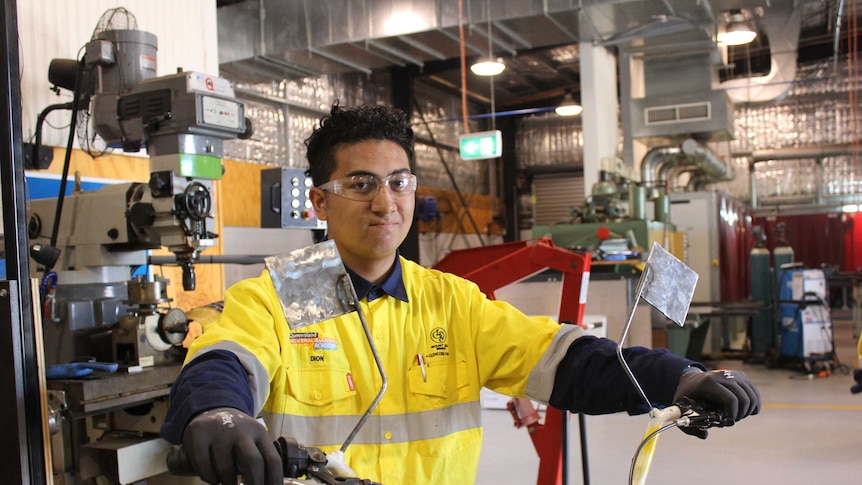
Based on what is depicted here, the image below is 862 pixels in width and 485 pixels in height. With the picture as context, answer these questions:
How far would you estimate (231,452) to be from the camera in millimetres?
972

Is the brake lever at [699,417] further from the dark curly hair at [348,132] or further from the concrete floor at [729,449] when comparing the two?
the concrete floor at [729,449]

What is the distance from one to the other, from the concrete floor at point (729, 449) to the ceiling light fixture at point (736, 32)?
352cm

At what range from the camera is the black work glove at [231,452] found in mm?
947

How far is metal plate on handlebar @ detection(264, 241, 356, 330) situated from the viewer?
111 cm

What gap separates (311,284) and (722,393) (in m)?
0.69

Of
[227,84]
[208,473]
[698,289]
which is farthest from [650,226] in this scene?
[208,473]

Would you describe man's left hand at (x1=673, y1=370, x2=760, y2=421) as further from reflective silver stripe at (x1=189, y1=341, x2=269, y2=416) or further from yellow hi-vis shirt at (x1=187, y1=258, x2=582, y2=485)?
reflective silver stripe at (x1=189, y1=341, x2=269, y2=416)

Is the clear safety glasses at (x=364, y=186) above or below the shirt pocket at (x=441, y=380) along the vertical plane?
above

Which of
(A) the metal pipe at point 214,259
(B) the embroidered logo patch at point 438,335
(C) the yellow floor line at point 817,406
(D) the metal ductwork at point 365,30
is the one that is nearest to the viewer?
(B) the embroidered logo patch at point 438,335

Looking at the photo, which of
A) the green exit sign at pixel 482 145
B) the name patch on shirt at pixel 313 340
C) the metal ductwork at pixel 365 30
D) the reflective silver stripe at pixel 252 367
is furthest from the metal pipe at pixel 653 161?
the reflective silver stripe at pixel 252 367

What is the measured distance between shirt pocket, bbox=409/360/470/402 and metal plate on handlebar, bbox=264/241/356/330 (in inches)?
21.0

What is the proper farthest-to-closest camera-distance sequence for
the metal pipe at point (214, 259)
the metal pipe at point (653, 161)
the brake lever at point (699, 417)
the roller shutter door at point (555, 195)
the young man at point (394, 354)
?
the roller shutter door at point (555, 195)
the metal pipe at point (653, 161)
the metal pipe at point (214, 259)
the young man at point (394, 354)
the brake lever at point (699, 417)

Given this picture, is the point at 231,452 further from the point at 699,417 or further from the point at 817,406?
the point at 817,406

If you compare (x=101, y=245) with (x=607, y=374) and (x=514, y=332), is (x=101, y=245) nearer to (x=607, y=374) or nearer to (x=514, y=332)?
(x=514, y=332)
